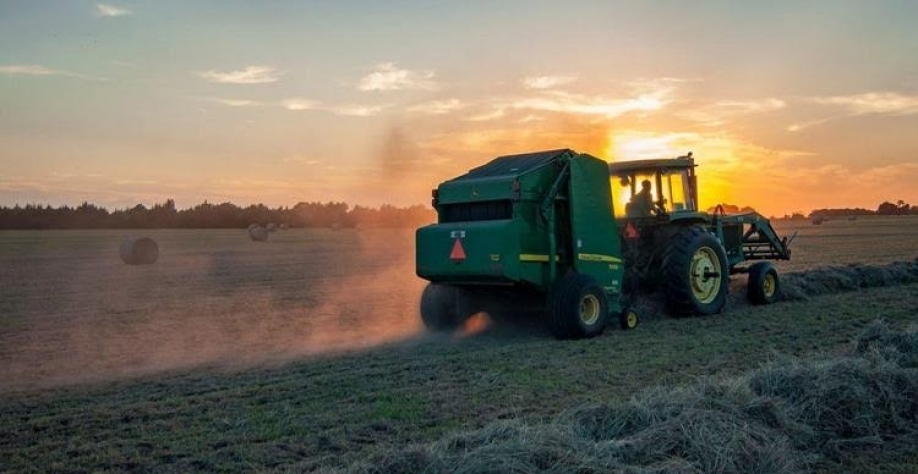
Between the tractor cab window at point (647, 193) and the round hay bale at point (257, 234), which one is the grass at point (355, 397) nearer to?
the tractor cab window at point (647, 193)

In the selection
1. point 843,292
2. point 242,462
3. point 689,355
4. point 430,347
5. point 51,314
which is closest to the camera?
point 242,462

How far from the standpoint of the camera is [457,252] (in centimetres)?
1115

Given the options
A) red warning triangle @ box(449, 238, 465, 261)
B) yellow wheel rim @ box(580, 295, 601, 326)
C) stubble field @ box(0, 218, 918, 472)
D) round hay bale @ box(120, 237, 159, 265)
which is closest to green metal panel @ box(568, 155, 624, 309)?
yellow wheel rim @ box(580, 295, 601, 326)

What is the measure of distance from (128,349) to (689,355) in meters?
7.14

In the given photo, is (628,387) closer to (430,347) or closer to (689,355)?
(689,355)

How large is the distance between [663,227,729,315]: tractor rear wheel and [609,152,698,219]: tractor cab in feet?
1.69

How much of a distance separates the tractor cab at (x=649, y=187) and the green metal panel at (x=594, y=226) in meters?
1.26

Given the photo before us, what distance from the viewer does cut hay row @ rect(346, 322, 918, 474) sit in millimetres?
4914

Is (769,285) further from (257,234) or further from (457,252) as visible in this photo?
(257,234)

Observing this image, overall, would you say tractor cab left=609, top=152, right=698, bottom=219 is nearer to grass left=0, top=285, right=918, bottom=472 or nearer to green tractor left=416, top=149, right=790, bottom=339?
green tractor left=416, top=149, right=790, bottom=339

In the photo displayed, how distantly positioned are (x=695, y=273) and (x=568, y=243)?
291cm

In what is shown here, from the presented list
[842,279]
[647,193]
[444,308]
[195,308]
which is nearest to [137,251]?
[195,308]

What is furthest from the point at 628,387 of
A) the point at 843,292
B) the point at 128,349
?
the point at 843,292

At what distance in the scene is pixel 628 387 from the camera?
800 centimetres
